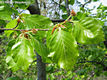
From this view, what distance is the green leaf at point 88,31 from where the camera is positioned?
262mm

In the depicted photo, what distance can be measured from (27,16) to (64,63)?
246 mm

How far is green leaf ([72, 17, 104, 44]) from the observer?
0.26 meters

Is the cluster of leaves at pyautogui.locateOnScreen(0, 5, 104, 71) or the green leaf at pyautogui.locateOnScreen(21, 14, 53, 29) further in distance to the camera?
the green leaf at pyautogui.locateOnScreen(21, 14, 53, 29)

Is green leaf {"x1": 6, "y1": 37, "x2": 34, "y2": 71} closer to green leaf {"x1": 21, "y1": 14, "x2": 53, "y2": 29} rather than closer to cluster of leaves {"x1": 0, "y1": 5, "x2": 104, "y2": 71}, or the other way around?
cluster of leaves {"x1": 0, "y1": 5, "x2": 104, "y2": 71}

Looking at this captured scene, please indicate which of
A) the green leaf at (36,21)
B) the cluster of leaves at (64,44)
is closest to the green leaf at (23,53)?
the cluster of leaves at (64,44)

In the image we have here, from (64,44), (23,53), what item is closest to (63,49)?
(64,44)

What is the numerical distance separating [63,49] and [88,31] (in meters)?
0.09

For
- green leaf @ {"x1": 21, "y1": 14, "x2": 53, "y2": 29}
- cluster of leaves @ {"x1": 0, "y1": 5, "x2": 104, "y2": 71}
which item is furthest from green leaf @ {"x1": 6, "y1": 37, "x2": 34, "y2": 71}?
green leaf @ {"x1": 21, "y1": 14, "x2": 53, "y2": 29}

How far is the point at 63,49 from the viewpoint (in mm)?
260

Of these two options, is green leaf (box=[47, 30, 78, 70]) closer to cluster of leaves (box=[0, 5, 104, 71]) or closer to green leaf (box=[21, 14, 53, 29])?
cluster of leaves (box=[0, 5, 104, 71])

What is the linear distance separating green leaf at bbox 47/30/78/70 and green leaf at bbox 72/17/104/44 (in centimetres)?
2

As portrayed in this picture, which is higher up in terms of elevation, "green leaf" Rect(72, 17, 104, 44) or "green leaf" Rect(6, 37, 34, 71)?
"green leaf" Rect(72, 17, 104, 44)

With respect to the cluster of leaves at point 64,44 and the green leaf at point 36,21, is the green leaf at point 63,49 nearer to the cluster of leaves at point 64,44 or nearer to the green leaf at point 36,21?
A: the cluster of leaves at point 64,44

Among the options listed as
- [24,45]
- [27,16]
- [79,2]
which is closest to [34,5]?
[27,16]
